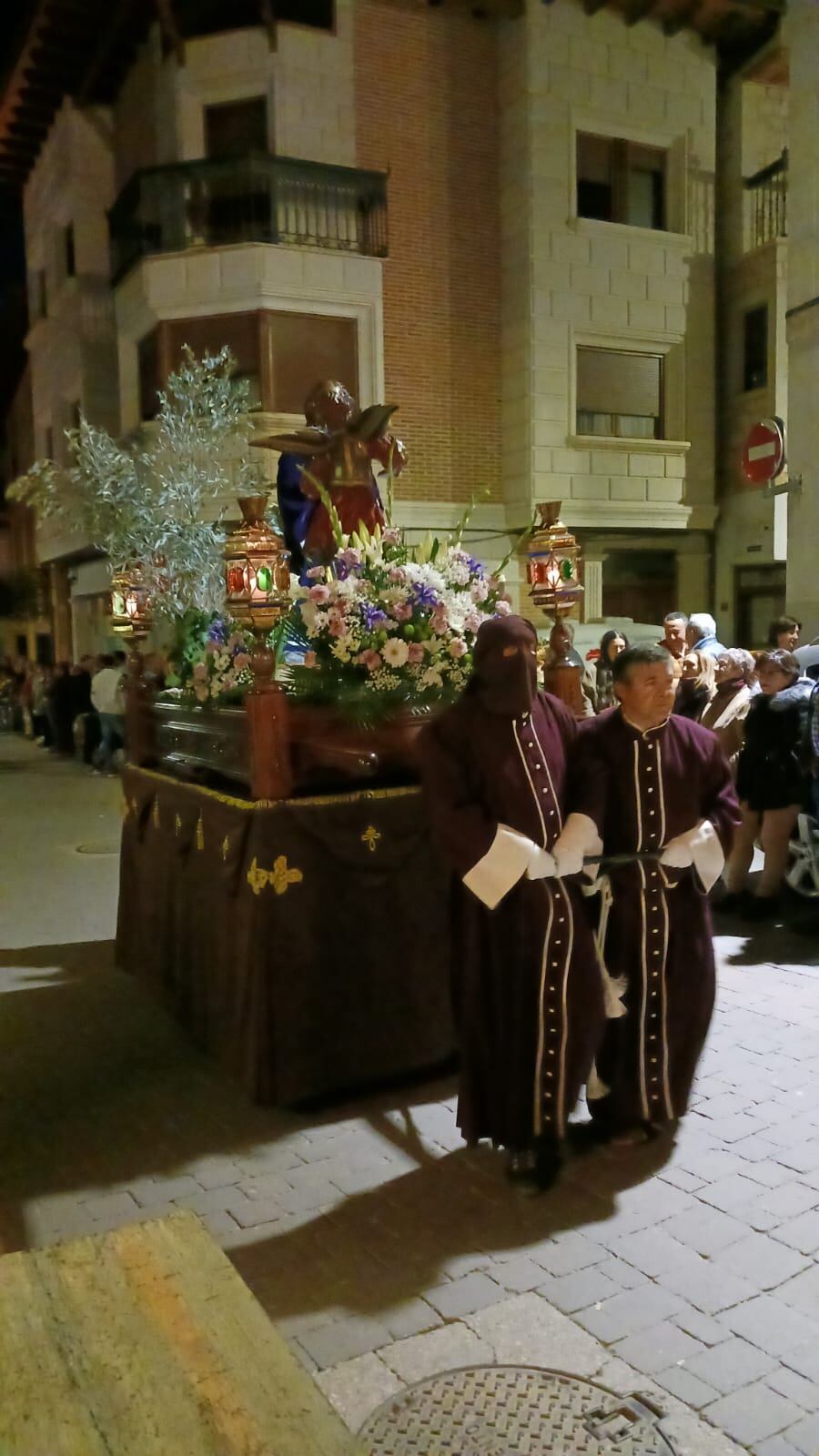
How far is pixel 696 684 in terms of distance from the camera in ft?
23.7

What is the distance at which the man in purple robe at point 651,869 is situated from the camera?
11.9 ft

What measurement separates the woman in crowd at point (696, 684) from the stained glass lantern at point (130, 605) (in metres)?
3.44

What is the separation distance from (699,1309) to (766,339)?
1560cm

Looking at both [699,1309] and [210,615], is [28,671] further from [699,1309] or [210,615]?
[699,1309]

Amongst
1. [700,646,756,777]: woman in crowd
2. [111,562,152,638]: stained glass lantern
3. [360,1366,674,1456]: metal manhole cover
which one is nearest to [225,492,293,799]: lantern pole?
[111,562,152,638]: stained glass lantern

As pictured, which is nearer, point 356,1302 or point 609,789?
point 356,1302

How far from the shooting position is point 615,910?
3.76m

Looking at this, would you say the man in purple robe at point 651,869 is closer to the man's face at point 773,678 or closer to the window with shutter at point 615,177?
the man's face at point 773,678

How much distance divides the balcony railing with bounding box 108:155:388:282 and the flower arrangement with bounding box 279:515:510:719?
11.6m

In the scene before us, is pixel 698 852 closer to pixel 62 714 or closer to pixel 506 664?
pixel 506 664

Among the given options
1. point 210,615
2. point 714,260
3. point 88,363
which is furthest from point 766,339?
point 210,615

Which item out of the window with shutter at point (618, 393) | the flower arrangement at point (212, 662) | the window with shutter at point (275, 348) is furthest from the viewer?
the window with shutter at point (618, 393)

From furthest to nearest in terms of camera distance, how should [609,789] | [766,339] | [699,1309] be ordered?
[766,339] < [609,789] < [699,1309]

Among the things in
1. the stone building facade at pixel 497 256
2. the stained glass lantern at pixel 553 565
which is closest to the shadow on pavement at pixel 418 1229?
the stained glass lantern at pixel 553 565
